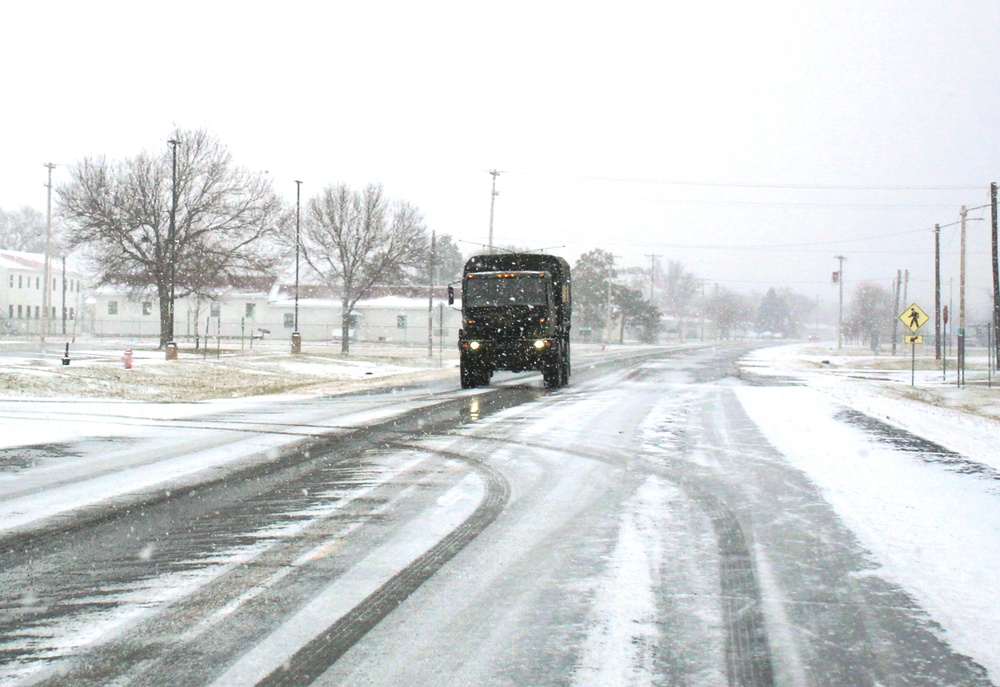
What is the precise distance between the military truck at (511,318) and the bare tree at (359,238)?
23393mm

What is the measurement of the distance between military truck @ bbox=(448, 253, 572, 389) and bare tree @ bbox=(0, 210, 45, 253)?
104 m

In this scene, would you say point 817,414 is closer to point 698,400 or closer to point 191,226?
point 698,400

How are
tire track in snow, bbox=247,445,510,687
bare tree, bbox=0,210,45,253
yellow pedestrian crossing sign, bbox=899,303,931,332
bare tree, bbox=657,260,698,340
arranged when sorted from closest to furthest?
tire track in snow, bbox=247,445,510,687 < yellow pedestrian crossing sign, bbox=899,303,931,332 < bare tree, bbox=0,210,45,253 < bare tree, bbox=657,260,698,340

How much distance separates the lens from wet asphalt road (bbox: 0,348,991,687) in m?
3.96

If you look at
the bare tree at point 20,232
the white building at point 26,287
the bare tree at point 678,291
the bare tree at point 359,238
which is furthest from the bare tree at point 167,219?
the bare tree at point 678,291

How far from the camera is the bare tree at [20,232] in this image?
361 feet

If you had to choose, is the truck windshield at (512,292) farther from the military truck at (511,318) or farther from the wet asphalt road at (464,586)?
the wet asphalt road at (464,586)

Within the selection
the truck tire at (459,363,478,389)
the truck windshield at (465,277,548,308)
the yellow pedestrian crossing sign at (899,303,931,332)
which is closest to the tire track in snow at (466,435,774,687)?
the truck windshield at (465,277,548,308)

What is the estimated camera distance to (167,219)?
42.0m

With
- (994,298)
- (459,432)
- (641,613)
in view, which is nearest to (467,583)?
(641,613)

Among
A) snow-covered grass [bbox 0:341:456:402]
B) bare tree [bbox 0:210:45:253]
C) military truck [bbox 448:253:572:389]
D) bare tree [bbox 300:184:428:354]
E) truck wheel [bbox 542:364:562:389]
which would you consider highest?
bare tree [bbox 0:210:45:253]

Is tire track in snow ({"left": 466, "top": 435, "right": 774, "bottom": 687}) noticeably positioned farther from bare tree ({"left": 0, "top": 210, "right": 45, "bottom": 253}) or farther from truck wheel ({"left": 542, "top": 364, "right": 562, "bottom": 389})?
bare tree ({"left": 0, "top": 210, "right": 45, "bottom": 253})

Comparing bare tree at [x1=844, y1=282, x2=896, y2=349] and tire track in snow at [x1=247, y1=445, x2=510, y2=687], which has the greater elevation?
bare tree at [x1=844, y1=282, x2=896, y2=349]

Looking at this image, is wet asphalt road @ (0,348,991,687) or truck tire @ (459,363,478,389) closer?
wet asphalt road @ (0,348,991,687)
